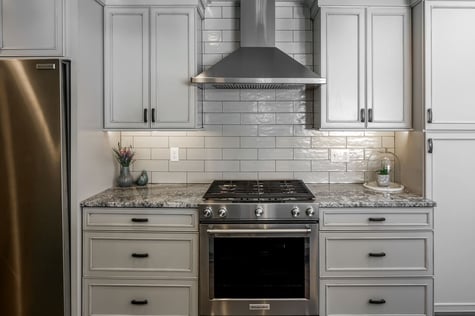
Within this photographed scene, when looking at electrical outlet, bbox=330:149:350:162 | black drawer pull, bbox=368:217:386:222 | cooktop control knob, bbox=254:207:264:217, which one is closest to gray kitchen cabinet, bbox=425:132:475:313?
black drawer pull, bbox=368:217:386:222

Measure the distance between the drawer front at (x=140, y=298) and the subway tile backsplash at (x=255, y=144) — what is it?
975mm

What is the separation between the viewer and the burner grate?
8.16 feet

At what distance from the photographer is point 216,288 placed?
2.47m

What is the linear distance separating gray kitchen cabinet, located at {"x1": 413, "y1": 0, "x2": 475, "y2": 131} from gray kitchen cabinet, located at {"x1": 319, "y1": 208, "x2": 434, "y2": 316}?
2.22 ft

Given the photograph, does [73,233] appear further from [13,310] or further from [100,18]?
[100,18]

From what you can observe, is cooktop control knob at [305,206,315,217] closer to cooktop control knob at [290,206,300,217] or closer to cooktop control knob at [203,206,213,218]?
cooktop control knob at [290,206,300,217]

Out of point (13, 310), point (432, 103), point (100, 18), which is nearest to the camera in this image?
point (13, 310)

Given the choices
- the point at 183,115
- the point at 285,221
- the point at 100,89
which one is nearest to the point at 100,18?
the point at 100,89

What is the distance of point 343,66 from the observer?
2.80m

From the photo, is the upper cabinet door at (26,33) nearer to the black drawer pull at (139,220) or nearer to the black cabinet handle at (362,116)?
the black drawer pull at (139,220)

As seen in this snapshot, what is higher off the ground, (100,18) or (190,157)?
(100,18)

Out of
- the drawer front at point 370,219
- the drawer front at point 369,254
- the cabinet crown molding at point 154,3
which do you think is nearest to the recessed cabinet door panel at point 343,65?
the drawer front at point 370,219

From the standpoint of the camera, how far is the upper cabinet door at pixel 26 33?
2344 millimetres

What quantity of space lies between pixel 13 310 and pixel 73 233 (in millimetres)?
582
